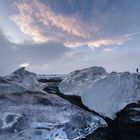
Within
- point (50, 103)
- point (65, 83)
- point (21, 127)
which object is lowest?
point (21, 127)

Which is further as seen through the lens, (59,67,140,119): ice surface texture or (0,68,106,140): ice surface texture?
(59,67,140,119): ice surface texture

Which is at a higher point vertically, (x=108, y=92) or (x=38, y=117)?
(x=108, y=92)

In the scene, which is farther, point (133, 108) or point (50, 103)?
point (133, 108)

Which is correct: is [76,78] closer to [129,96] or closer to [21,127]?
[129,96]

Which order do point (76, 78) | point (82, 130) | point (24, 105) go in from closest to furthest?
point (82, 130)
point (24, 105)
point (76, 78)

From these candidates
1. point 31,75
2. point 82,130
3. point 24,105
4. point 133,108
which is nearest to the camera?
point 82,130

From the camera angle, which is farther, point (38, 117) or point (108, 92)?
point (108, 92)

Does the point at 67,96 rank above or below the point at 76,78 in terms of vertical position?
below

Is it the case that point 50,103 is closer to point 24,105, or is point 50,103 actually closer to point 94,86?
point 24,105

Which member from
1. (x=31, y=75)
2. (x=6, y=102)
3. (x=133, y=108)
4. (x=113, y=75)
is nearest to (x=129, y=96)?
(x=133, y=108)

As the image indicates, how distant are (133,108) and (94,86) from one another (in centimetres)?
127

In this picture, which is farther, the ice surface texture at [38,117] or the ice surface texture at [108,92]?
the ice surface texture at [108,92]

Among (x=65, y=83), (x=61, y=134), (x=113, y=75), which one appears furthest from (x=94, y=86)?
(x=61, y=134)

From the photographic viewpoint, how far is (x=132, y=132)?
4.31m
